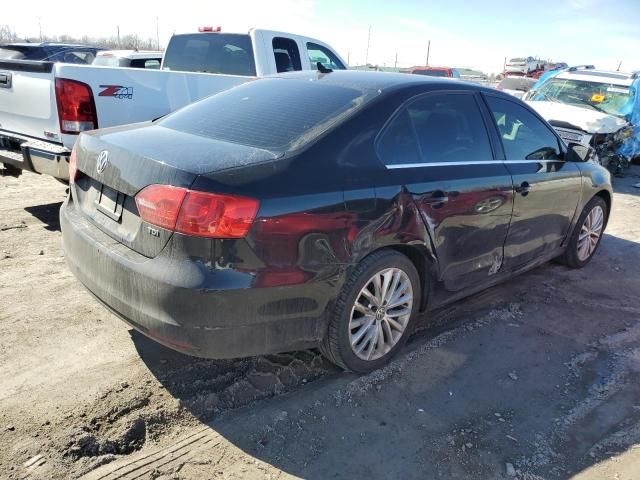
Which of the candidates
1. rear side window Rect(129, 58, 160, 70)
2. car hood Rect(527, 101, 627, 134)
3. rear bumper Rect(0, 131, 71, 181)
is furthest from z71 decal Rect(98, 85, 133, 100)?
car hood Rect(527, 101, 627, 134)

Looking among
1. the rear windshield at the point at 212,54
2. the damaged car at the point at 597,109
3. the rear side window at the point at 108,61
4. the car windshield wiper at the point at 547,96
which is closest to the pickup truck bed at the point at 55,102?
the rear windshield at the point at 212,54

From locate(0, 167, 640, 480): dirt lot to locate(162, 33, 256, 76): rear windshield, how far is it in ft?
13.2

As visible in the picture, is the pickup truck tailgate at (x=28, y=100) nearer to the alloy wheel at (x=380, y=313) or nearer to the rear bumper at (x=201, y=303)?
the rear bumper at (x=201, y=303)

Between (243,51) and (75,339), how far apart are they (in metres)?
4.81

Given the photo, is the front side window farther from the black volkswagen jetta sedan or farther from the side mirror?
the side mirror

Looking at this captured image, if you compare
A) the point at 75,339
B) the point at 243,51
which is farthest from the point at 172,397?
the point at 243,51

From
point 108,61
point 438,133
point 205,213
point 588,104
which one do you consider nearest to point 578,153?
point 438,133

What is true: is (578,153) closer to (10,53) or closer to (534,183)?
(534,183)

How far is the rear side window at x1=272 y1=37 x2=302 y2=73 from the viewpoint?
281 inches

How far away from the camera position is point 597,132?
9180mm

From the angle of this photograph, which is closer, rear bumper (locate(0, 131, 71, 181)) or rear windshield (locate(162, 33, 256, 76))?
rear bumper (locate(0, 131, 71, 181))

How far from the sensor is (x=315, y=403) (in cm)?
294

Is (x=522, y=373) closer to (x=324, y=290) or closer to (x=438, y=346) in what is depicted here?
(x=438, y=346)

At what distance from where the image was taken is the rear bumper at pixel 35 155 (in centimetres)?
475
